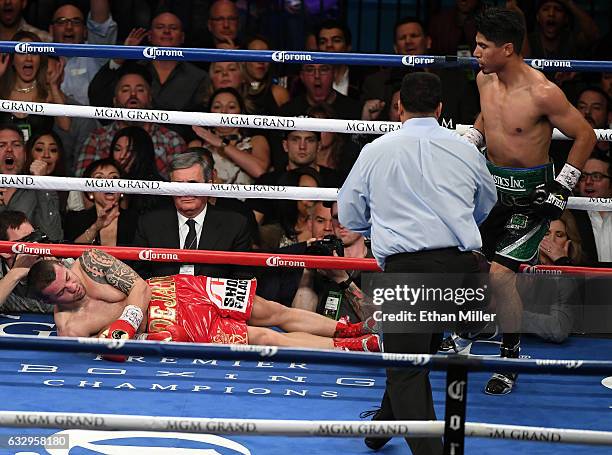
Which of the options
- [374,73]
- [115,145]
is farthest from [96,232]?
[374,73]

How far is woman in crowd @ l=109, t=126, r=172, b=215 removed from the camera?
221 inches

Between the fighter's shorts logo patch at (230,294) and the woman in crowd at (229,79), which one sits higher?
the woman in crowd at (229,79)

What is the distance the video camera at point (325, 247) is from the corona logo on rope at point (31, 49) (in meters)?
1.52

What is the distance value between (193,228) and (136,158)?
0.67 metres

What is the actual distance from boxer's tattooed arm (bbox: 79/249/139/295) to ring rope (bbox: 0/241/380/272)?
0.10 ft

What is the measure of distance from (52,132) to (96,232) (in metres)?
0.61

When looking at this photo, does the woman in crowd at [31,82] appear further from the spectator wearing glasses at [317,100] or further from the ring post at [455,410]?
the ring post at [455,410]

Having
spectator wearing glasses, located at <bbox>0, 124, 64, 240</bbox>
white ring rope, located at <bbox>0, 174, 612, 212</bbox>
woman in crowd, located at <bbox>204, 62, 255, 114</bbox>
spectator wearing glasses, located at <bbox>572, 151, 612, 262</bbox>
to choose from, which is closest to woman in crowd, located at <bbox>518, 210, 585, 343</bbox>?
spectator wearing glasses, located at <bbox>572, 151, 612, 262</bbox>

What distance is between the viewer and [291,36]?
6.82 m

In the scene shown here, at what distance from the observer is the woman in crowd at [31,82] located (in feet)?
19.5

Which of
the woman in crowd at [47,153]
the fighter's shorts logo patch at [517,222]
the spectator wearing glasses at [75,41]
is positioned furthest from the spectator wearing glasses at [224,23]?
the fighter's shorts logo patch at [517,222]

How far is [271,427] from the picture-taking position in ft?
7.84

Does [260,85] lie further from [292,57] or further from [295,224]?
[292,57]

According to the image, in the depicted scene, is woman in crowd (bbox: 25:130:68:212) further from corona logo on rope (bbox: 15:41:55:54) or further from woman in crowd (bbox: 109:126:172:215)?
corona logo on rope (bbox: 15:41:55:54)
